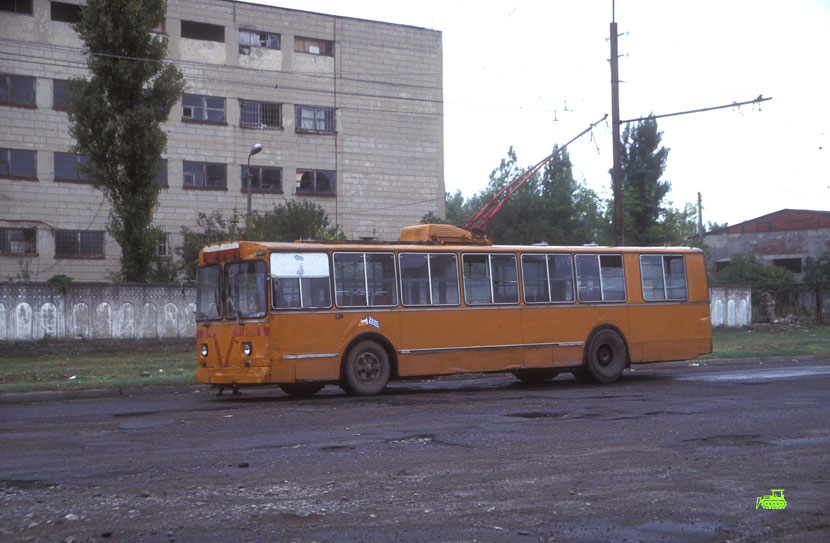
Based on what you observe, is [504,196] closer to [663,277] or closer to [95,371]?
[663,277]

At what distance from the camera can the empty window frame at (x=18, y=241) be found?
136 feet

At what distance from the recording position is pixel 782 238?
66750 millimetres

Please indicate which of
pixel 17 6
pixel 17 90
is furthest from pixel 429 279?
pixel 17 6

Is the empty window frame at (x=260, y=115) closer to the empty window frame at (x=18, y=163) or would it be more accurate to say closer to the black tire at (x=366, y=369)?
the empty window frame at (x=18, y=163)

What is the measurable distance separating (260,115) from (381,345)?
32357mm

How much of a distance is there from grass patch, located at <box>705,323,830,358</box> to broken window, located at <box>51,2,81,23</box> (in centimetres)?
3166

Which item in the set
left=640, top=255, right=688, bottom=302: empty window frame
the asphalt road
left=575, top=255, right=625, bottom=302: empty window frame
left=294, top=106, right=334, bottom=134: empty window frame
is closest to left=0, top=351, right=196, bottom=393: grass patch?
the asphalt road

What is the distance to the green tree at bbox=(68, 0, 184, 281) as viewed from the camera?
3216cm

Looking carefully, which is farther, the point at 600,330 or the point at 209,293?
the point at 600,330

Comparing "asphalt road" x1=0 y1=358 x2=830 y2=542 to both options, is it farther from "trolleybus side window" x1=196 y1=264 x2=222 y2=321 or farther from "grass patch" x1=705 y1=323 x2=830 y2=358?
"grass patch" x1=705 y1=323 x2=830 y2=358

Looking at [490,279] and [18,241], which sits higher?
[18,241]

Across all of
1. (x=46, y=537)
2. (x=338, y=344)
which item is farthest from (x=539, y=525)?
(x=338, y=344)

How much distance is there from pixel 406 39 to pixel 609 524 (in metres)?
45.9

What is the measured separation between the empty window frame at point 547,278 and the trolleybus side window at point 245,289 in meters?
5.52
